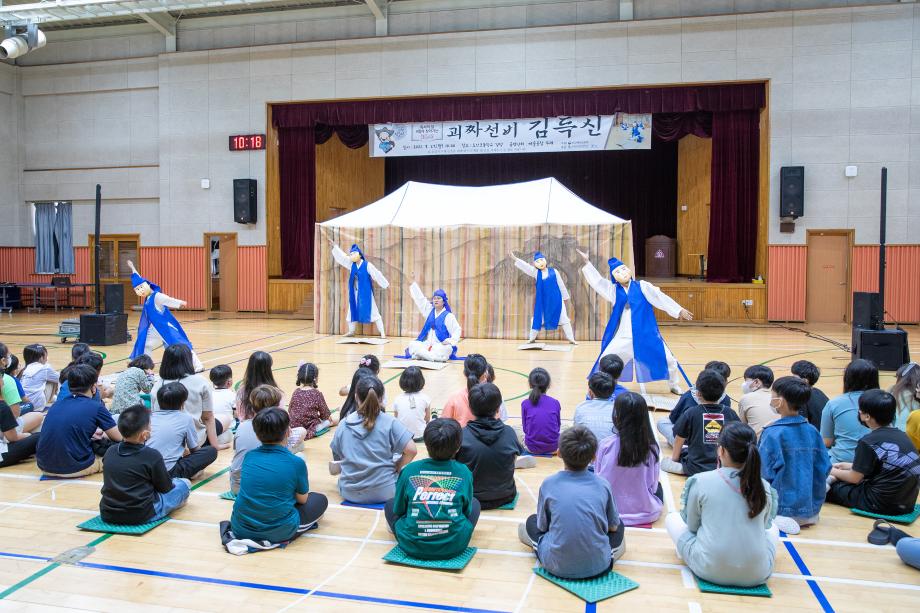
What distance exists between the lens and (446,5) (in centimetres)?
1652

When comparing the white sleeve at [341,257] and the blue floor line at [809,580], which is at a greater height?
the white sleeve at [341,257]

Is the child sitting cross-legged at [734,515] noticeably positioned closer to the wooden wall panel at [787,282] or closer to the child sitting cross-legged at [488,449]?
the child sitting cross-legged at [488,449]

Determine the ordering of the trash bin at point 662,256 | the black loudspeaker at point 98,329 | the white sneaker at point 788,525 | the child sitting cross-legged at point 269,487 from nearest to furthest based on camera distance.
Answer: the child sitting cross-legged at point 269,487
the white sneaker at point 788,525
the black loudspeaker at point 98,329
the trash bin at point 662,256

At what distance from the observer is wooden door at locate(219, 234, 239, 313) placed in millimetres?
18016

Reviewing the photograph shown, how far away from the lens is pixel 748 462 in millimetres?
3084

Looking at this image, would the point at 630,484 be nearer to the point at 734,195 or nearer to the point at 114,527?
the point at 114,527

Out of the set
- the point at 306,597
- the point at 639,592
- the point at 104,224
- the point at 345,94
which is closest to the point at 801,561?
the point at 639,592

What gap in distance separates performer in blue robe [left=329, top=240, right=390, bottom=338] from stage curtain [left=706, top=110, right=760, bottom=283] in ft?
24.5

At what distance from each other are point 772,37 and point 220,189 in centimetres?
1253

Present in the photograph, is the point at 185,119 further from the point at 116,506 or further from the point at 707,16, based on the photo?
the point at 116,506

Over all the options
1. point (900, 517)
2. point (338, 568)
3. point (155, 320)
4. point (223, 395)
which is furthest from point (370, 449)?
point (155, 320)

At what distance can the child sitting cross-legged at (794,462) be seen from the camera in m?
3.94

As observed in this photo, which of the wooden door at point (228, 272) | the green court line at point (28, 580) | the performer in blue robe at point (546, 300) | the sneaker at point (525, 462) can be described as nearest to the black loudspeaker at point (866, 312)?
the performer in blue robe at point (546, 300)

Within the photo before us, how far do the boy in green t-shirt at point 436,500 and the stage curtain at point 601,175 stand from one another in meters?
18.1
